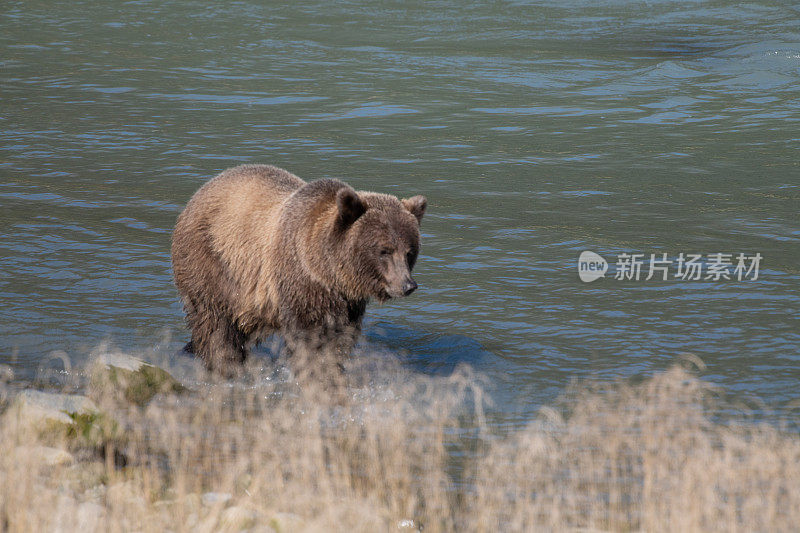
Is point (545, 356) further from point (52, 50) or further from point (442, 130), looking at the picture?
point (52, 50)

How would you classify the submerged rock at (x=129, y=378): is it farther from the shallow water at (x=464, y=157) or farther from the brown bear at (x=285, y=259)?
the shallow water at (x=464, y=157)

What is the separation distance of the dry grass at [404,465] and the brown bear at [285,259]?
1.40 feet

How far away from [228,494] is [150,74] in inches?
639

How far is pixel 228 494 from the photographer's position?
592cm

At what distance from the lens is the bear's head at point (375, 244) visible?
25.1 feet

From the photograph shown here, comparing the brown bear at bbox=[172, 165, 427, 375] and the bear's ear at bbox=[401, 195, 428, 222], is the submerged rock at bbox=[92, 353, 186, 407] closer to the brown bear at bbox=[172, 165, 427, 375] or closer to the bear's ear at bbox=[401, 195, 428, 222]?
the brown bear at bbox=[172, 165, 427, 375]

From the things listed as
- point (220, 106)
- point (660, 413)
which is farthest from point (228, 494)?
point (220, 106)

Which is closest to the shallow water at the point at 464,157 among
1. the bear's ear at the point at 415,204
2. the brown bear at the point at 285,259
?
the brown bear at the point at 285,259

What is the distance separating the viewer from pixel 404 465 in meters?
6.78

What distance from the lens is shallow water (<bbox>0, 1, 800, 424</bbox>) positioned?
939 cm

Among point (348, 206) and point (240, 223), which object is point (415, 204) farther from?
point (240, 223)

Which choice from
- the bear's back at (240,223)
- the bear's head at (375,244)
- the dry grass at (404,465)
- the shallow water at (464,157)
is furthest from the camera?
the shallow water at (464,157)

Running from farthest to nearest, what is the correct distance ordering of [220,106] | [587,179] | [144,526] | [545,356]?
[220,106]
[587,179]
[545,356]
[144,526]

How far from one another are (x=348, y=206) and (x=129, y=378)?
2.08m
